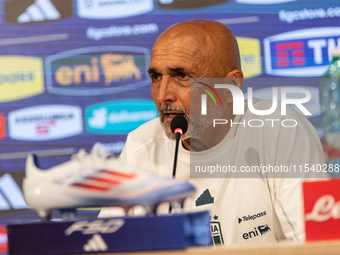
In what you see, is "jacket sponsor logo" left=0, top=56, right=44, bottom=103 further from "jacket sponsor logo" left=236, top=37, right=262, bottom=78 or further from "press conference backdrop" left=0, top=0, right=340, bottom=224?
"jacket sponsor logo" left=236, top=37, right=262, bottom=78

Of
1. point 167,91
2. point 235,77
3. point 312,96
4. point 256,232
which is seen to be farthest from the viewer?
point 312,96

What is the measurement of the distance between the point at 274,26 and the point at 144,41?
30.7 inches

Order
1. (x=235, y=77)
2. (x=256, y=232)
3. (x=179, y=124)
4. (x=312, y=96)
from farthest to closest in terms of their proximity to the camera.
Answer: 1. (x=312, y=96)
2. (x=235, y=77)
3. (x=256, y=232)
4. (x=179, y=124)

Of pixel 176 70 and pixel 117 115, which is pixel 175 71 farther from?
pixel 117 115

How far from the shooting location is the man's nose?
1354mm

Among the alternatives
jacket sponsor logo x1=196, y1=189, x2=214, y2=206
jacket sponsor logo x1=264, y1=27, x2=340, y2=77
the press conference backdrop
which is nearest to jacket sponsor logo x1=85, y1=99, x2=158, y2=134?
the press conference backdrop

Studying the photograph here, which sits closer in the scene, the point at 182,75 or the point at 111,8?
the point at 182,75

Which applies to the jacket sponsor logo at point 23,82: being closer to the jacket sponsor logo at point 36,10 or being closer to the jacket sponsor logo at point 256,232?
the jacket sponsor logo at point 36,10

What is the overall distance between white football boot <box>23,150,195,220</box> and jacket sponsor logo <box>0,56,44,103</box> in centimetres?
176

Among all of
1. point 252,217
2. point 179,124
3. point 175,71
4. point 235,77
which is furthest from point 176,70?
point 252,217

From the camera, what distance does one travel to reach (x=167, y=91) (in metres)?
1.36

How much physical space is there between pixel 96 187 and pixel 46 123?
1.77m

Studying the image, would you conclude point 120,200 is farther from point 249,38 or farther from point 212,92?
point 249,38

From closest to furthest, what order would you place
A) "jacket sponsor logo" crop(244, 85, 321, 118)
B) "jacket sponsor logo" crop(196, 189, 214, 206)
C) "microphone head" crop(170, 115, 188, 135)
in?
"microphone head" crop(170, 115, 188, 135), "jacket sponsor logo" crop(196, 189, 214, 206), "jacket sponsor logo" crop(244, 85, 321, 118)
